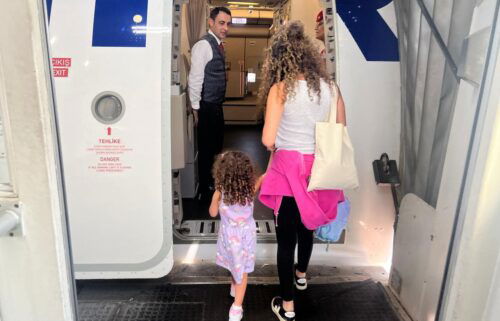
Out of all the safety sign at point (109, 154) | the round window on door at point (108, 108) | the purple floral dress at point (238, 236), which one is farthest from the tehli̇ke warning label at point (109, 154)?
the purple floral dress at point (238, 236)

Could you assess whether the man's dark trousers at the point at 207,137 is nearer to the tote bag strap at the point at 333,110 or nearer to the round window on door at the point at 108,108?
the round window on door at the point at 108,108

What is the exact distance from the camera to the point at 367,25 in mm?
2572

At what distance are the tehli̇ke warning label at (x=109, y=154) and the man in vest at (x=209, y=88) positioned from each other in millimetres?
1280

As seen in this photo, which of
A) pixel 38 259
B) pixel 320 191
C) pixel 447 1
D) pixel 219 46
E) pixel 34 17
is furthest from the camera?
pixel 219 46

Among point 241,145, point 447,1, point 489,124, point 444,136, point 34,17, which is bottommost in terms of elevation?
point 241,145

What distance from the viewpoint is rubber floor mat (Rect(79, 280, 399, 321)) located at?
2350 millimetres

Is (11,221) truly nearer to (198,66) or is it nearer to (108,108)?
(108,108)

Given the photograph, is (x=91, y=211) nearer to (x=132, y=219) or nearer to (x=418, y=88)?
(x=132, y=219)

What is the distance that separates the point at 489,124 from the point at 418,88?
123cm

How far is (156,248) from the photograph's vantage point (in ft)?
8.19

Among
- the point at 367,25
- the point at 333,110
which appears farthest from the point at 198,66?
the point at 333,110

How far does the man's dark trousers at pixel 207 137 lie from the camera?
12.3ft

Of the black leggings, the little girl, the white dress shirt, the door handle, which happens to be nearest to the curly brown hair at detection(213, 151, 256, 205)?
the little girl

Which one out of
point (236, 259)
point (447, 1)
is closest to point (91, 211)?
point (236, 259)
